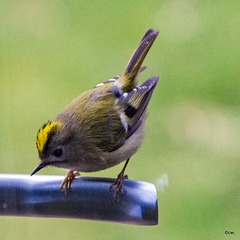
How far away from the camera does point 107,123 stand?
4.11 feet

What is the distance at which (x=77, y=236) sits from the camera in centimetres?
131

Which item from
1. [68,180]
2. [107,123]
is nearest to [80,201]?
[68,180]

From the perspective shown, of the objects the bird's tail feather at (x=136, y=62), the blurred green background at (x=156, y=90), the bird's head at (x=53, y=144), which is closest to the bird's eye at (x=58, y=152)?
the bird's head at (x=53, y=144)

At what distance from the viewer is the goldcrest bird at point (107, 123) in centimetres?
119

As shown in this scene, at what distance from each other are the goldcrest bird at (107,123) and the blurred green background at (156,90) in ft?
0.12

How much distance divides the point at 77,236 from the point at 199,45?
54cm

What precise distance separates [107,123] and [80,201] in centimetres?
20

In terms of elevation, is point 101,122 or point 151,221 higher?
point 101,122

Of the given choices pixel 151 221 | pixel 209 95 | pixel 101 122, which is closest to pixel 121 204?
pixel 151 221

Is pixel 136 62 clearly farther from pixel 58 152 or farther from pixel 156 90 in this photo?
pixel 58 152

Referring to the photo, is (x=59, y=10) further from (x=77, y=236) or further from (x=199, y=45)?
(x=77, y=236)

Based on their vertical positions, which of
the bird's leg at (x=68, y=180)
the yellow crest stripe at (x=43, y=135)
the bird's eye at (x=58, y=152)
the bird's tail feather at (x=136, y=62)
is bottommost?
the bird's leg at (x=68, y=180)

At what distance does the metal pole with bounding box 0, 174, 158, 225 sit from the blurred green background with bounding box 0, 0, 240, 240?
100 mm

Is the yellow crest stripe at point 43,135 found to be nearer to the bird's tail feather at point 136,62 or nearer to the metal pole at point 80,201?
the metal pole at point 80,201
